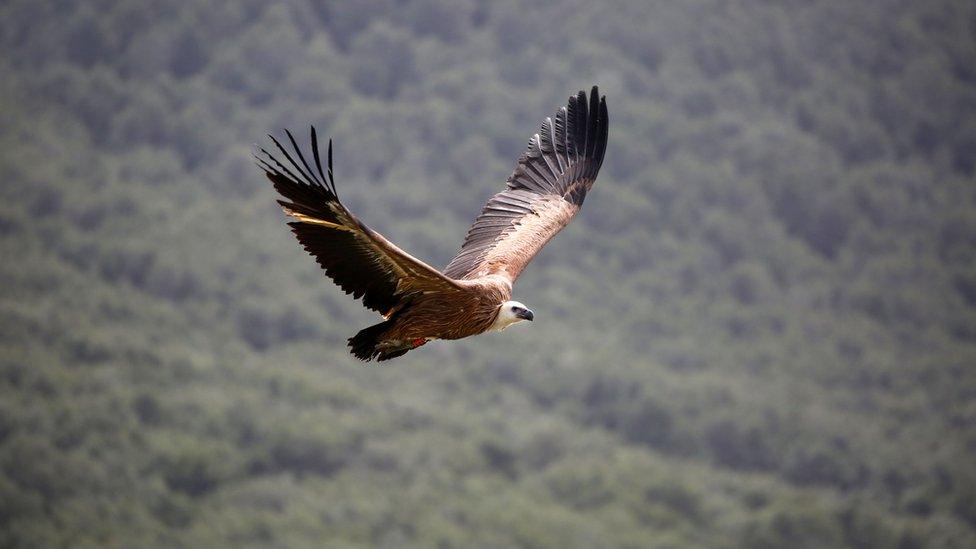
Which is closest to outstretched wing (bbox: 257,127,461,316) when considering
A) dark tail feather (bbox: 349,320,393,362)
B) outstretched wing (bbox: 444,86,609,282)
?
dark tail feather (bbox: 349,320,393,362)

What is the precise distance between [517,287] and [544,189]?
152 feet

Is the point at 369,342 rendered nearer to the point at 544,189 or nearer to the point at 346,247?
the point at 346,247

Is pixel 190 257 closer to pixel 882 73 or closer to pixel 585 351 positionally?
pixel 585 351

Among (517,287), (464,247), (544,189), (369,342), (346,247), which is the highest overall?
(517,287)

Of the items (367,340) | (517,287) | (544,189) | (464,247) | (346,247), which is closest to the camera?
(346,247)

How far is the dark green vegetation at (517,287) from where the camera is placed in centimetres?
5053

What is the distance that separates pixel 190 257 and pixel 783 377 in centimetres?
2623

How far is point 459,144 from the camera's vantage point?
68188 millimetres

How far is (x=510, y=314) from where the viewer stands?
11336 mm

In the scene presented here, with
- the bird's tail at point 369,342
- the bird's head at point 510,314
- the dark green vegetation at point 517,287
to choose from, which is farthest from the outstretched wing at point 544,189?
the dark green vegetation at point 517,287

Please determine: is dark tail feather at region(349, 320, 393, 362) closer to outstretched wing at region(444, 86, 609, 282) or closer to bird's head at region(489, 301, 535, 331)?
bird's head at region(489, 301, 535, 331)

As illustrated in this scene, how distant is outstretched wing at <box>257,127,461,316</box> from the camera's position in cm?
998

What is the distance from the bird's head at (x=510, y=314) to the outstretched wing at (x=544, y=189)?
1333 mm

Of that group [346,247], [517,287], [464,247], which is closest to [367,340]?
[346,247]
